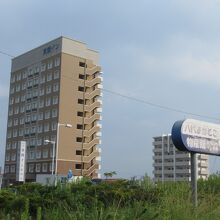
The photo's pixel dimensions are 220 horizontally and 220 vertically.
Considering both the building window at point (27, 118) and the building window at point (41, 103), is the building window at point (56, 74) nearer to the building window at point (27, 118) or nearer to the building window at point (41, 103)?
the building window at point (41, 103)

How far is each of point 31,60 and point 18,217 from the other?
89.4 m

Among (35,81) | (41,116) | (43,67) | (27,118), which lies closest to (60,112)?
(41,116)

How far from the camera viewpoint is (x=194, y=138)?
8461mm

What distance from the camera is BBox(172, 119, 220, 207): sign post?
8109 mm

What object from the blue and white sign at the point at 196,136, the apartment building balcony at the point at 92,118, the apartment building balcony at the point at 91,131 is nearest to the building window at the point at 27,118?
the apartment building balcony at the point at 92,118

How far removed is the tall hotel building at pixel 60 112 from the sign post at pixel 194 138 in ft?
221

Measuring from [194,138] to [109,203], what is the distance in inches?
75.3

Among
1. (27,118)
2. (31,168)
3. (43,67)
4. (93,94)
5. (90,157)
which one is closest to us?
(90,157)

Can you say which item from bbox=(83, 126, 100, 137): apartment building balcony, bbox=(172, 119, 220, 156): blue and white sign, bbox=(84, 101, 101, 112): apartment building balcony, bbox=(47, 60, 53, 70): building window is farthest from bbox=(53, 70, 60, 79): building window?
bbox=(172, 119, 220, 156): blue and white sign

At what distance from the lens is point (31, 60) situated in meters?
94.9

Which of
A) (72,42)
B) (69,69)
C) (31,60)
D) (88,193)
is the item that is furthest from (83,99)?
(88,193)

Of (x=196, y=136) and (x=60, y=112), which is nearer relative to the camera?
(x=196, y=136)

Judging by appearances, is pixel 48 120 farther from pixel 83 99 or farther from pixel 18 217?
pixel 18 217

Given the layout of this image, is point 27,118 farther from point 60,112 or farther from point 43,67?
point 60,112
